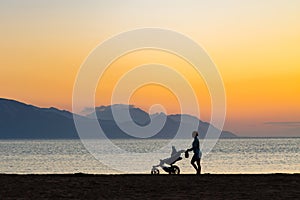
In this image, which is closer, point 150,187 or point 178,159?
point 150,187

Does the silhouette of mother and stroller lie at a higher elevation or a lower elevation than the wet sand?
higher

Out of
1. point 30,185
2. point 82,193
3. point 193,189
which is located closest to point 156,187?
point 193,189

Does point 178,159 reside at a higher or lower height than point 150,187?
higher

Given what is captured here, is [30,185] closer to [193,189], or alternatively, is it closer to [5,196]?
[5,196]

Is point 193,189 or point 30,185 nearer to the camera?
point 193,189

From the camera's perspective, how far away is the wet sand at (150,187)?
1930 cm

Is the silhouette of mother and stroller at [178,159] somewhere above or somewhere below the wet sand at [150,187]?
above

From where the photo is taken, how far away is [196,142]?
94.8 ft

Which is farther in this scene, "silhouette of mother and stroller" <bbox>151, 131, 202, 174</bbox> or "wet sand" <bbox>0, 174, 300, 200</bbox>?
"silhouette of mother and stroller" <bbox>151, 131, 202, 174</bbox>

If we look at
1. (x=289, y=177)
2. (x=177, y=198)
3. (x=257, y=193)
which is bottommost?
(x=177, y=198)

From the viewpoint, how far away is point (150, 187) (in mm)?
21641

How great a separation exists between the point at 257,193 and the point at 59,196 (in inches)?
245

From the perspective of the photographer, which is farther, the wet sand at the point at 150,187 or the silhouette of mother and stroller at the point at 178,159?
the silhouette of mother and stroller at the point at 178,159

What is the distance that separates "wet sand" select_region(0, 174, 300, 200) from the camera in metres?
19.3
